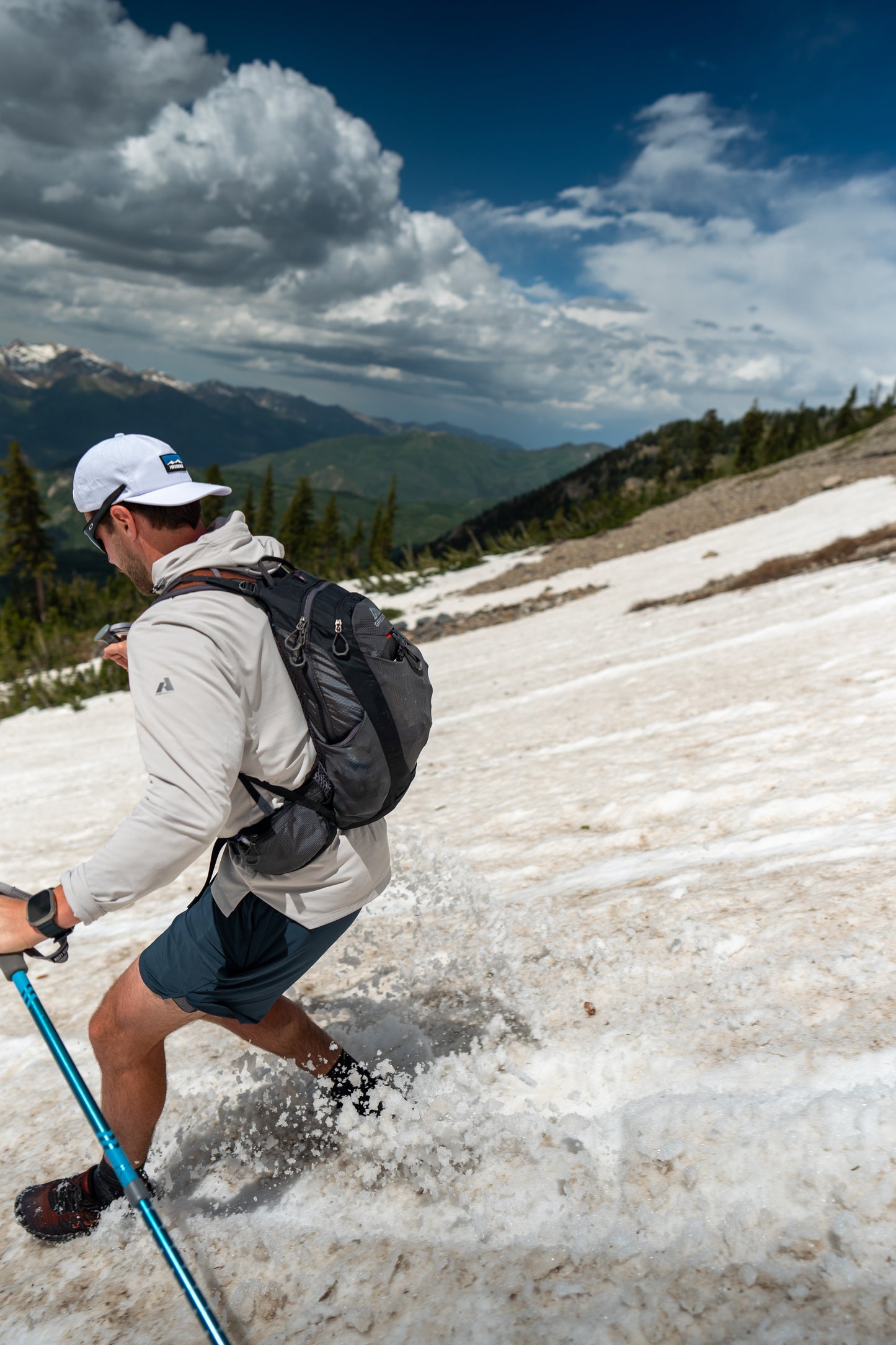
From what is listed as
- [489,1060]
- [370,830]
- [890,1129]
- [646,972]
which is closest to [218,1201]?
[489,1060]

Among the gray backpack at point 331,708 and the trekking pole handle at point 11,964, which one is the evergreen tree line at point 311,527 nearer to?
the trekking pole handle at point 11,964

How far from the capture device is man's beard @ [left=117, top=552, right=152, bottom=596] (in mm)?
2484

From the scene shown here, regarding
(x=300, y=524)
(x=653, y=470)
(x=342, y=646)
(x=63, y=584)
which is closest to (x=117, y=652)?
(x=342, y=646)

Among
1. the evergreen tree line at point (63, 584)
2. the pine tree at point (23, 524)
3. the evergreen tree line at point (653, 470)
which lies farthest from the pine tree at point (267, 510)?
the pine tree at point (23, 524)

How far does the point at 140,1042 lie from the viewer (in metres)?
2.59

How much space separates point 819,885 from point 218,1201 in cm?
298

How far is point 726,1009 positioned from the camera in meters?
3.08

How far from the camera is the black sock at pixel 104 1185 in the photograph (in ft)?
8.68

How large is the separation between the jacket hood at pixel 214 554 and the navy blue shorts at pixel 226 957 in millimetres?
1064

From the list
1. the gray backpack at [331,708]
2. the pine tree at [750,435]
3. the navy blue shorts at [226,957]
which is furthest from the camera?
the pine tree at [750,435]

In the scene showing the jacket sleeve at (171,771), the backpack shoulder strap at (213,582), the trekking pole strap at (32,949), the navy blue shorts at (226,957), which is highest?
the backpack shoulder strap at (213,582)

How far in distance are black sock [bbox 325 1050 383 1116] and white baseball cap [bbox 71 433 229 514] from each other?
7.39ft

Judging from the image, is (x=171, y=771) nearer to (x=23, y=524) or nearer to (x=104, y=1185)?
(x=104, y=1185)

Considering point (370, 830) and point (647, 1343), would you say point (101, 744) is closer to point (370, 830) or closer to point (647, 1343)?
point (370, 830)
